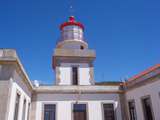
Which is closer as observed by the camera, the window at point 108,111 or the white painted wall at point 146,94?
the white painted wall at point 146,94

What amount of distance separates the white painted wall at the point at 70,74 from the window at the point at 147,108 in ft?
17.4

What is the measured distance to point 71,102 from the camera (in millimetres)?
11695

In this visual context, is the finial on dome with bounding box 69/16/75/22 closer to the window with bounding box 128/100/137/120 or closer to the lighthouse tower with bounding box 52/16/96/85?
the lighthouse tower with bounding box 52/16/96/85

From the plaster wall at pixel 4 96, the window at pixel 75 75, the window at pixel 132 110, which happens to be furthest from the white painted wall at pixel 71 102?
the plaster wall at pixel 4 96

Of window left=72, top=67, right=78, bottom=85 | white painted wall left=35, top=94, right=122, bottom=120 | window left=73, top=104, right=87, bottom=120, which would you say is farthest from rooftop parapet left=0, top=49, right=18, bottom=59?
window left=72, top=67, right=78, bottom=85

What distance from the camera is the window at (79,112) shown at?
11539 mm

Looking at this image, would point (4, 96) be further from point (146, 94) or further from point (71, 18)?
point (71, 18)

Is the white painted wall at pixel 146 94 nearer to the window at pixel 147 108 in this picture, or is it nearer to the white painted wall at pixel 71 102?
the window at pixel 147 108

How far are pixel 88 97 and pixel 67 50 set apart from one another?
502cm

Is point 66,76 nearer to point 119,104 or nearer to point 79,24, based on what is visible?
point 119,104

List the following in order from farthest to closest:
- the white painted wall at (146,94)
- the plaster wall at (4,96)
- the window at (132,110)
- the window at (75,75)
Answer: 1. the window at (75,75)
2. the window at (132,110)
3. the white painted wall at (146,94)
4. the plaster wall at (4,96)

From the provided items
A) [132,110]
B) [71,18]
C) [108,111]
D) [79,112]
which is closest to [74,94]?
[79,112]

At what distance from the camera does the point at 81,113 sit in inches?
457

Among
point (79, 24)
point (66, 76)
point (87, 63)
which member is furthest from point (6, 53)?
point (79, 24)
